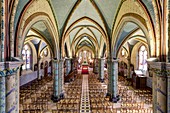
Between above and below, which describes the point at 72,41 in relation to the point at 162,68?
above

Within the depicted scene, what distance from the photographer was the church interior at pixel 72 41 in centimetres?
445

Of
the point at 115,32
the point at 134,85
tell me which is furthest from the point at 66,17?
the point at 134,85

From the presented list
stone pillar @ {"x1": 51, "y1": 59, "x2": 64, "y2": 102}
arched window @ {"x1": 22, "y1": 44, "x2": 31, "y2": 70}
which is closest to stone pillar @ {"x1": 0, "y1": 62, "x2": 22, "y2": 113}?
stone pillar @ {"x1": 51, "y1": 59, "x2": 64, "y2": 102}

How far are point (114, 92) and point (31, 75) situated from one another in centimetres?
1437

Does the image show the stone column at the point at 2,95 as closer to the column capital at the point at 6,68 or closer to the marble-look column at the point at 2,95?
the marble-look column at the point at 2,95

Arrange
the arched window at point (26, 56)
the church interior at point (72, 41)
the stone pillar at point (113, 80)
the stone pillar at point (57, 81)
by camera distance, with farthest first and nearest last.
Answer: the arched window at point (26, 56)
the stone pillar at point (57, 81)
the stone pillar at point (113, 80)
the church interior at point (72, 41)

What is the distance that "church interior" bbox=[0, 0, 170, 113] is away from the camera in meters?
4.45

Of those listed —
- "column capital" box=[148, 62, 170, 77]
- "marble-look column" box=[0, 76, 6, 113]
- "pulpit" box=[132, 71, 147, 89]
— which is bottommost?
"pulpit" box=[132, 71, 147, 89]

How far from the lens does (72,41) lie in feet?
69.1

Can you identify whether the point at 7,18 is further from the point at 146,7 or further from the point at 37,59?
the point at 37,59

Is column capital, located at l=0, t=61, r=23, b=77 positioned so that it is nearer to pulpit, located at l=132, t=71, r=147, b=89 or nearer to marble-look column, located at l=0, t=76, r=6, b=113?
marble-look column, located at l=0, t=76, r=6, b=113

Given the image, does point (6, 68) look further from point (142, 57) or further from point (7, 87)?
point (142, 57)

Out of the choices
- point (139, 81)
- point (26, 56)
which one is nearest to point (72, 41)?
point (26, 56)

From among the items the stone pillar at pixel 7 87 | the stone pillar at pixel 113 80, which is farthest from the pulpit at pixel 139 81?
the stone pillar at pixel 7 87
